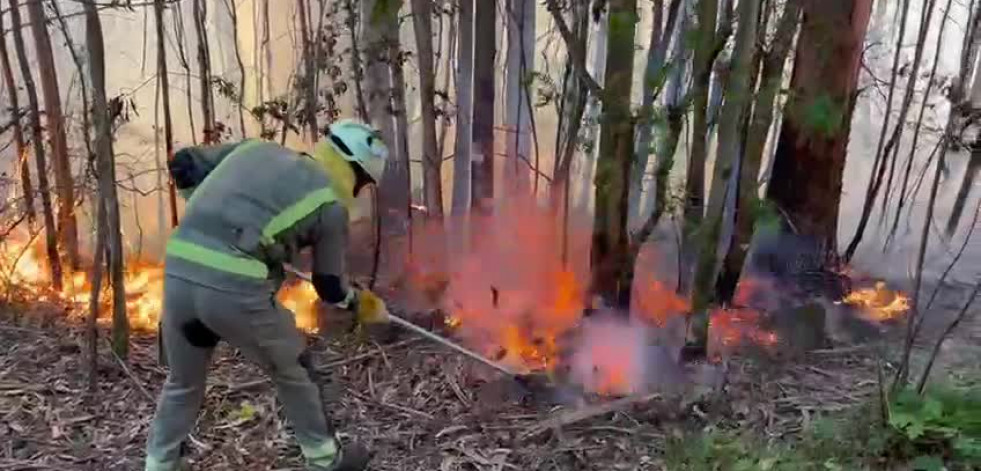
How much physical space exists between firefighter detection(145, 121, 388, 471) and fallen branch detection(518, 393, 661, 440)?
0.79m

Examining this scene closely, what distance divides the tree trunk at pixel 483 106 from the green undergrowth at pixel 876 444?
2257 mm

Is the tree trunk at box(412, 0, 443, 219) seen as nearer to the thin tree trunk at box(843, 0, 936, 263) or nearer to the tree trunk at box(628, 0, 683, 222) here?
the tree trunk at box(628, 0, 683, 222)

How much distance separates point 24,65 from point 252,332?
2.19m

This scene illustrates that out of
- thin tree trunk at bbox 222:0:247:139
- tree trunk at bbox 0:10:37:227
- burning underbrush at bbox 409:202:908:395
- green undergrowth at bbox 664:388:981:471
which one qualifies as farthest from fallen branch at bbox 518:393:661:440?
tree trunk at bbox 0:10:37:227

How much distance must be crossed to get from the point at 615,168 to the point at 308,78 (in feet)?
5.24

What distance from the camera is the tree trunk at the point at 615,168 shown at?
11.2 ft

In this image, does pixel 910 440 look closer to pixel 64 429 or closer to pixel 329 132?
pixel 329 132

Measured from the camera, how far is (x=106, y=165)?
321 cm

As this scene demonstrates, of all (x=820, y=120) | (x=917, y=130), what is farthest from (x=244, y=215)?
(x=917, y=130)

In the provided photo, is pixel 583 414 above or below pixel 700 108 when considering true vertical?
below

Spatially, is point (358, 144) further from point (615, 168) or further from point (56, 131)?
point (56, 131)

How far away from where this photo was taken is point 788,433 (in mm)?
3072

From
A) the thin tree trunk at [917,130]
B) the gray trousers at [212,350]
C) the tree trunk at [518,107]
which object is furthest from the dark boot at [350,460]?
the thin tree trunk at [917,130]

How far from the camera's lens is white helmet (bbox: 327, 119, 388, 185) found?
2602 mm
